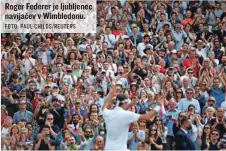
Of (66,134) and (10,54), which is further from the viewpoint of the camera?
(10,54)

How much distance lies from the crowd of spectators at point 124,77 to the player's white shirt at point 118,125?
2735 mm

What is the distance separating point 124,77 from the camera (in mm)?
20625

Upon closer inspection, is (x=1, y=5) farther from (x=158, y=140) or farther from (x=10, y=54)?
(x=158, y=140)

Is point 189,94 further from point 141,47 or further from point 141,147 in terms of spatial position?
point 141,47

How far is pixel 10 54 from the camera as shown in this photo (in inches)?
854

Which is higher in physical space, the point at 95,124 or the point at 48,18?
the point at 48,18

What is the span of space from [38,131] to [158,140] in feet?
6.88

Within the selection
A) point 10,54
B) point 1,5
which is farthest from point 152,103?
point 1,5

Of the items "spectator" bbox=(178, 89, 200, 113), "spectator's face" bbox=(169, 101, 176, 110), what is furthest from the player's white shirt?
"spectator" bbox=(178, 89, 200, 113)

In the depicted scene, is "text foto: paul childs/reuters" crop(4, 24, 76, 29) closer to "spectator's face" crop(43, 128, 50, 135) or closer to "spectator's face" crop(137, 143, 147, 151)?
"spectator's face" crop(43, 128, 50, 135)

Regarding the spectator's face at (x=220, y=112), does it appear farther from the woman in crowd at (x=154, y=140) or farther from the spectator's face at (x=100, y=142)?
the spectator's face at (x=100, y=142)

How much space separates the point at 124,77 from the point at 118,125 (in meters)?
6.59

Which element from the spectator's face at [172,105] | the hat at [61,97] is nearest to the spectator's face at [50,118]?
the hat at [61,97]

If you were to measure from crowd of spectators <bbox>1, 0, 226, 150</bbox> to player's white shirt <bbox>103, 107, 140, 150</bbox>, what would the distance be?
2.74 metres
